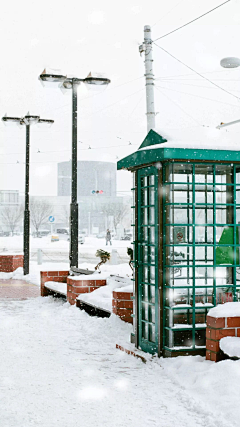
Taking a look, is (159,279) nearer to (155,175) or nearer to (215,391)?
(155,175)

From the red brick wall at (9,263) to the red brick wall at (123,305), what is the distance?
1347 centimetres

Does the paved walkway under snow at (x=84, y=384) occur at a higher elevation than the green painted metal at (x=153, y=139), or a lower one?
lower

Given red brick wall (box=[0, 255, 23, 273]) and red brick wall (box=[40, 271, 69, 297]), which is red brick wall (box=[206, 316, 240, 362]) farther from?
red brick wall (box=[0, 255, 23, 273])

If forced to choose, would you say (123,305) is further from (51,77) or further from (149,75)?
(149,75)

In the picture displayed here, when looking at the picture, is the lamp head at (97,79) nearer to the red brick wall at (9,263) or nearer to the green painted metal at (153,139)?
the green painted metal at (153,139)

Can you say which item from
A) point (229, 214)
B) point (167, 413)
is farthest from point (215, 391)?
point (229, 214)

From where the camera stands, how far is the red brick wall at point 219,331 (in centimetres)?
604

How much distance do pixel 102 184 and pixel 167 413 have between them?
11706 centimetres

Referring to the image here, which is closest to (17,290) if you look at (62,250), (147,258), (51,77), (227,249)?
(51,77)

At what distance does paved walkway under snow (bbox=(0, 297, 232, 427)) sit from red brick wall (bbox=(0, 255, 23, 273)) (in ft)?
41.2

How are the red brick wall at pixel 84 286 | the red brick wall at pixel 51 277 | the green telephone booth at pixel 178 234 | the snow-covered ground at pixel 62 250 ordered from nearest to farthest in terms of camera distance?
1. the green telephone booth at pixel 178 234
2. the red brick wall at pixel 84 286
3. the red brick wall at pixel 51 277
4. the snow-covered ground at pixel 62 250

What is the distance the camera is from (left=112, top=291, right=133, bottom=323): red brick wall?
9033 mm

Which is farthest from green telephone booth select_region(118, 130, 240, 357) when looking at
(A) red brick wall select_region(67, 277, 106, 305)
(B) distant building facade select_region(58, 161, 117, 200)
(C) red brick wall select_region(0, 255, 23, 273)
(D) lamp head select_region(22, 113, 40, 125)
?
(B) distant building facade select_region(58, 161, 117, 200)

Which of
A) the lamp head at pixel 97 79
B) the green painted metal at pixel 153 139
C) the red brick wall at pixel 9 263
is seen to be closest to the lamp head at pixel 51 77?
the lamp head at pixel 97 79
